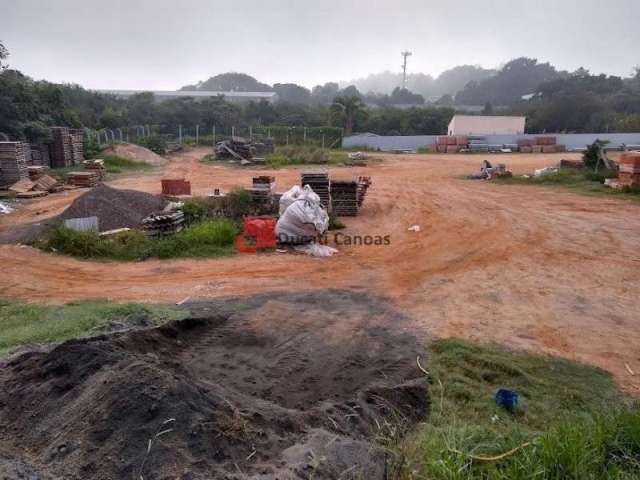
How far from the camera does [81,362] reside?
4.58 metres

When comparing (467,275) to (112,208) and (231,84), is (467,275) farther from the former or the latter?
(231,84)

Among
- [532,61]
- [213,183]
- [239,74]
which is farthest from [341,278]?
[239,74]

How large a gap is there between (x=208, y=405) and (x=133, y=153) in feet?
93.0

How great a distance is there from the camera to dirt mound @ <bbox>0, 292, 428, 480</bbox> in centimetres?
356

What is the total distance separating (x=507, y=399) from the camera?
494 cm

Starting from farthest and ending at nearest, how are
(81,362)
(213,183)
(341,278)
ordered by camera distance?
(213,183) → (341,278) → (81,362)

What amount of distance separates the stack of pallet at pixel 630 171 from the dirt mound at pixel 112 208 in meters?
14.6

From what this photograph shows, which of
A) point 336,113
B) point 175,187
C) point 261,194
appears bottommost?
point 175,187

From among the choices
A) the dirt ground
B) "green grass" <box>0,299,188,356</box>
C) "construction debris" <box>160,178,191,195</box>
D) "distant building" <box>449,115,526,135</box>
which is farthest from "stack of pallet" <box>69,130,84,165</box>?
"distant building" <box>449,115,526,135</box>

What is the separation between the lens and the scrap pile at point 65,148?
80.8ft

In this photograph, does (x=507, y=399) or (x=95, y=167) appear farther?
(x=95, y=167)

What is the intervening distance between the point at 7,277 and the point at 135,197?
14.5 feet

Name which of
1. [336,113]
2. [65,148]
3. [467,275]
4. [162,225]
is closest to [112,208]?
[162,225]

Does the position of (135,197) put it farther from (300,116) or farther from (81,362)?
(300,116)
